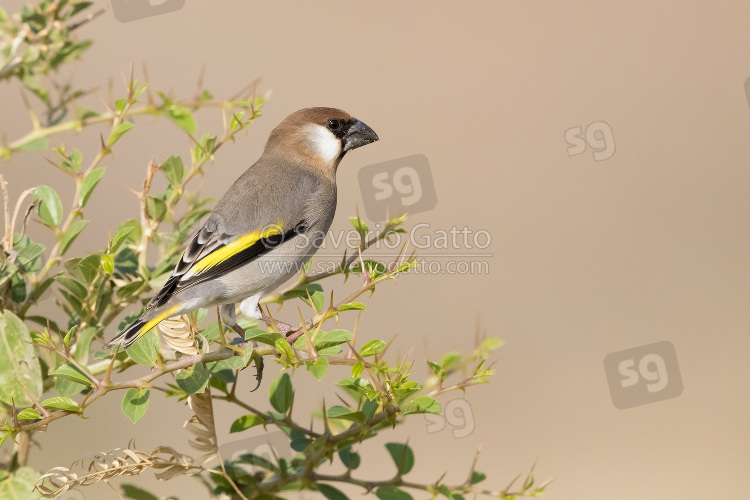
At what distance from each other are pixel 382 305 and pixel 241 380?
3.80 ft

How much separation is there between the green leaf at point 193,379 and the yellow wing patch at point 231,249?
3.42 ft

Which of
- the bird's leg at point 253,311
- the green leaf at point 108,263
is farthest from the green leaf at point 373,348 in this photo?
the bird's leg at point 253,311

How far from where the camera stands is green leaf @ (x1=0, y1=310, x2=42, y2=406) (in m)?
1.45

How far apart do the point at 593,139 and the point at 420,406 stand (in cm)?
452

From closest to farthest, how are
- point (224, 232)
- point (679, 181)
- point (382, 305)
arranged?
point (224, 232)
point (382, 305)
point (679, 181)

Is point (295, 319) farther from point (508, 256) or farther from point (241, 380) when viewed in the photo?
point (508, 256)

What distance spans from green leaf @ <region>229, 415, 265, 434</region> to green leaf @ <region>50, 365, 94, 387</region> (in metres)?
0.31

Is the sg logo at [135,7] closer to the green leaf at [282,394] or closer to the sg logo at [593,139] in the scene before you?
the green leaf at [282,394]

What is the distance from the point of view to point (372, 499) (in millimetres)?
3664

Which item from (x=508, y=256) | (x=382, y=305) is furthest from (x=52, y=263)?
(x=508, y=256)

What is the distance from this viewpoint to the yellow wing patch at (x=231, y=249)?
8.18 ft

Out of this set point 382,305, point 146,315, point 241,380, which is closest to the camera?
point 146,315

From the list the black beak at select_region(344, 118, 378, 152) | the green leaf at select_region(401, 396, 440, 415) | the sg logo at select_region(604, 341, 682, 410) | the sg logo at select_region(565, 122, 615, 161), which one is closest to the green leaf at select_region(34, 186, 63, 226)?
the green leaf at select_region(401, 396, 440, 415)

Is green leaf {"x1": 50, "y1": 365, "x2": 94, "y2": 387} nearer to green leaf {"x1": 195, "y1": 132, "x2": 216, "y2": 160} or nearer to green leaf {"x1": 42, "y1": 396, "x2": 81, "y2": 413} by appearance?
green leaf {"x1": 42, "y1": 396, "x2": 81, "y2": 413}
